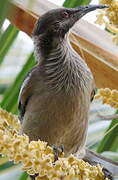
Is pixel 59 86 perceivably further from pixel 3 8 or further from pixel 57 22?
pixel 3 8

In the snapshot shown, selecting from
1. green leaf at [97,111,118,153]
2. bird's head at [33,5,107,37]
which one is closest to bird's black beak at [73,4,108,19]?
bird's head at [33,5,107,37]

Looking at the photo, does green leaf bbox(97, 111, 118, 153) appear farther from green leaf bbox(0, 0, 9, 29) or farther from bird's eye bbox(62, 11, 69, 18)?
green leaf bbox(0, 0, 9, 29)

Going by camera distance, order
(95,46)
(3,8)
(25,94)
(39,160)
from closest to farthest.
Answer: (3,8)
(39,160)
(95,46)
(25,94)

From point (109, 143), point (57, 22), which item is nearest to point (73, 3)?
point (57, 22)

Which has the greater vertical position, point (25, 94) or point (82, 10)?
point (82, 10)

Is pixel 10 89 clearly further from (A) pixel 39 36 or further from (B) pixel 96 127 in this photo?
(A) pixel 39 36

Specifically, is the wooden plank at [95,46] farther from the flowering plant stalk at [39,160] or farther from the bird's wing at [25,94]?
the bird's wing at [25,94]

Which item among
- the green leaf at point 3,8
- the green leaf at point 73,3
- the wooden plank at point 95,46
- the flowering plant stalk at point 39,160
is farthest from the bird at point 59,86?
the green leaf at point 3,8

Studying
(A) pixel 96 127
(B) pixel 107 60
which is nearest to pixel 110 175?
(B) pixel 107 60
